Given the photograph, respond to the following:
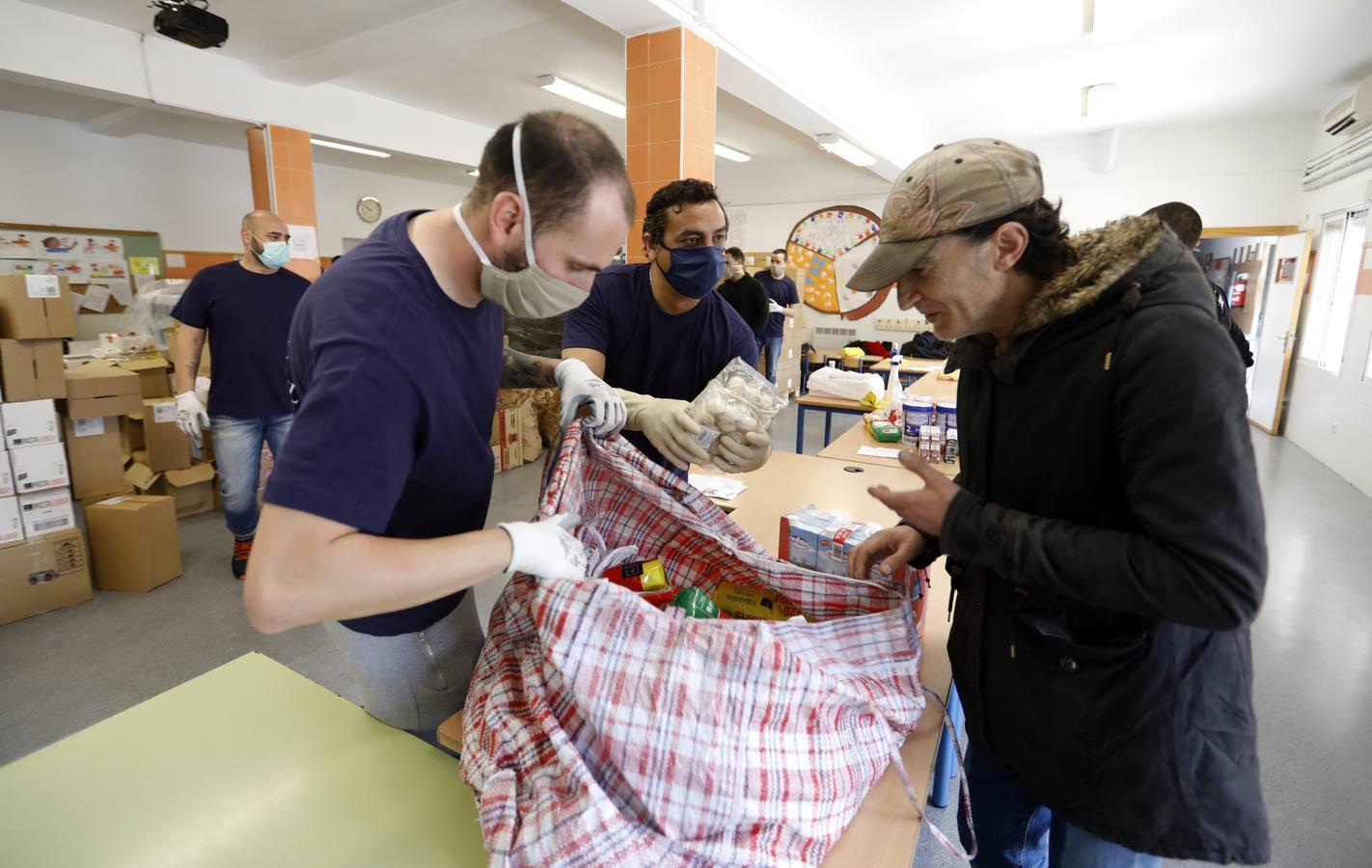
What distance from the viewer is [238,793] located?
102 cm

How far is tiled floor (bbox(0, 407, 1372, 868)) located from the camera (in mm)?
2045

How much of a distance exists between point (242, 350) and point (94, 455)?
1.31m

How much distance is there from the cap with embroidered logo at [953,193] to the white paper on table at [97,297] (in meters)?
9.40

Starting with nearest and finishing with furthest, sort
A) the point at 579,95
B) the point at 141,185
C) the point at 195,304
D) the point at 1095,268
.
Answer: the point at 1095,268 < the point at 195,304 < the point at 579,95 < the point at 141,185

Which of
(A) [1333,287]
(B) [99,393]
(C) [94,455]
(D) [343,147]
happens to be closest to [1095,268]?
(B) [99,393]

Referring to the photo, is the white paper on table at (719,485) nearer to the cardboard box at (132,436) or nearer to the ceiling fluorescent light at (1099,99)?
the cardboard box at (132,436)

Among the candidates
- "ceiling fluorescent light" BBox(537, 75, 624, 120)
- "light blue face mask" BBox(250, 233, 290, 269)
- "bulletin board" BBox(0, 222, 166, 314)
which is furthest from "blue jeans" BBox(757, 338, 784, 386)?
"bulletin board" BBox(0, 222, 166, 314)

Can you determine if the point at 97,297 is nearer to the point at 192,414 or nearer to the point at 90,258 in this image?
the point at 90,258

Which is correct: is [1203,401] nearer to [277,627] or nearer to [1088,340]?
[1088,340]

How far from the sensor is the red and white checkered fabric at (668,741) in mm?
795

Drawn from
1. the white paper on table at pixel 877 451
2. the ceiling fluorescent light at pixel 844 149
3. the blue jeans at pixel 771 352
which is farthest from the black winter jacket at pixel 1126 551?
the ceiling fluorescent light at pixel 844 149

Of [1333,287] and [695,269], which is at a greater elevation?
[1333,287]

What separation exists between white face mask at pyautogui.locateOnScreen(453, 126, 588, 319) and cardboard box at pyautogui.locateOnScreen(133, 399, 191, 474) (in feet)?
14.5

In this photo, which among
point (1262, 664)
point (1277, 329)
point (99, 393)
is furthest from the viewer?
point (1277, 329)
